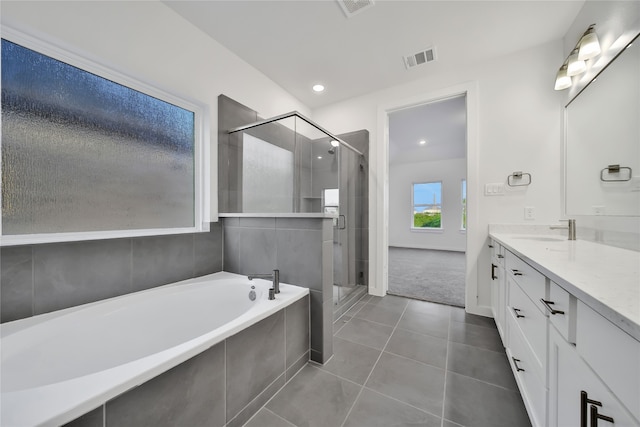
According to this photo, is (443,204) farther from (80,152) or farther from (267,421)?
(80,152)

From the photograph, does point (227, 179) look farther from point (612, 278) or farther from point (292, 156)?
point (612, 278)

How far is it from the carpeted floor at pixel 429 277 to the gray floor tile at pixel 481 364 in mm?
930

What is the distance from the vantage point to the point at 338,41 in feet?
6.92

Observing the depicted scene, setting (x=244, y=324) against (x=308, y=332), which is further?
(x=308, y=332)

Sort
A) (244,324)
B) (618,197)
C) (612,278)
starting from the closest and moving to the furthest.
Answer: (612,278) < (244,324) < (618,197)

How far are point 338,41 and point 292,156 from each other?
1.15 meters

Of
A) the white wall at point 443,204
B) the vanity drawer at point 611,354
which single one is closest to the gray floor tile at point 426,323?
the vanity drawer at point 611,354

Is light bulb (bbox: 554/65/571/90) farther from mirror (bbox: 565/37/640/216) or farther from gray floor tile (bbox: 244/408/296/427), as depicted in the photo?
gray floor tile (bbox: 244/408/296/427)

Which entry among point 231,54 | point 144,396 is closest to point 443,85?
point 231,54

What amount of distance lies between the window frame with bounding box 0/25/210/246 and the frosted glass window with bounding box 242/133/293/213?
36 cm

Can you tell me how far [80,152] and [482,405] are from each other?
2.76 m

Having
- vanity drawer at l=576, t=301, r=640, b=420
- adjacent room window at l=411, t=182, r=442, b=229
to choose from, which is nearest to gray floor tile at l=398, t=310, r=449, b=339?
vanity drawer at l=576, t=301, r=640, b=420

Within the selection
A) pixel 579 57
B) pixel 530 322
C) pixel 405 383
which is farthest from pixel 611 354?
pixel 579 57

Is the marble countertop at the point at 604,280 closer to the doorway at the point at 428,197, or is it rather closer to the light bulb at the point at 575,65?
the light bulb at the point at 575,65
